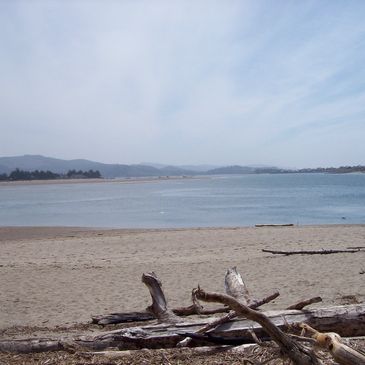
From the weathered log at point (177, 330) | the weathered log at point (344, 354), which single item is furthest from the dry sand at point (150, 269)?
the weathered log at point (344, 354)

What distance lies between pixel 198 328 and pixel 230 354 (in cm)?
57

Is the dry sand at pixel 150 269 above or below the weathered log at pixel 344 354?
below

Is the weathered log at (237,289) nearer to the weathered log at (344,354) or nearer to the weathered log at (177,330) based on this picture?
the weathered log at (177,330)

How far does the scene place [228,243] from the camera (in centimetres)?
1791

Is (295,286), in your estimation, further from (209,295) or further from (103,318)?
(209,295)

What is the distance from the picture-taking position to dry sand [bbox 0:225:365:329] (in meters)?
8.52

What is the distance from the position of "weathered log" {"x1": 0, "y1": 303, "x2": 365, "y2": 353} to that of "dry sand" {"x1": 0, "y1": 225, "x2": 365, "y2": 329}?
9.08 feet

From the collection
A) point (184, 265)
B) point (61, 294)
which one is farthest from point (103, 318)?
point (184, 265)

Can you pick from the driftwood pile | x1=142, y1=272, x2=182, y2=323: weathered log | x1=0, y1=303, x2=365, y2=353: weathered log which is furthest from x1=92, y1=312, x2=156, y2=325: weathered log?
x1=0, y1=303, x2=365, y2=353: weathered log

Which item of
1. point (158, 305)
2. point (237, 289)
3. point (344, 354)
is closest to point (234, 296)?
point (237, 289)

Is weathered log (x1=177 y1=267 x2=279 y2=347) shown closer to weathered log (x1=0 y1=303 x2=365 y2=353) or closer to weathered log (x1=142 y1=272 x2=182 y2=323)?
weathered log (x1=0 y1=303 x2=365 y2=353)

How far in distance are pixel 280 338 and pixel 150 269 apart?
29.9ft

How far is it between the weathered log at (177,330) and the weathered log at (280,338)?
2.50ft

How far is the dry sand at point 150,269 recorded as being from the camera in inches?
336
